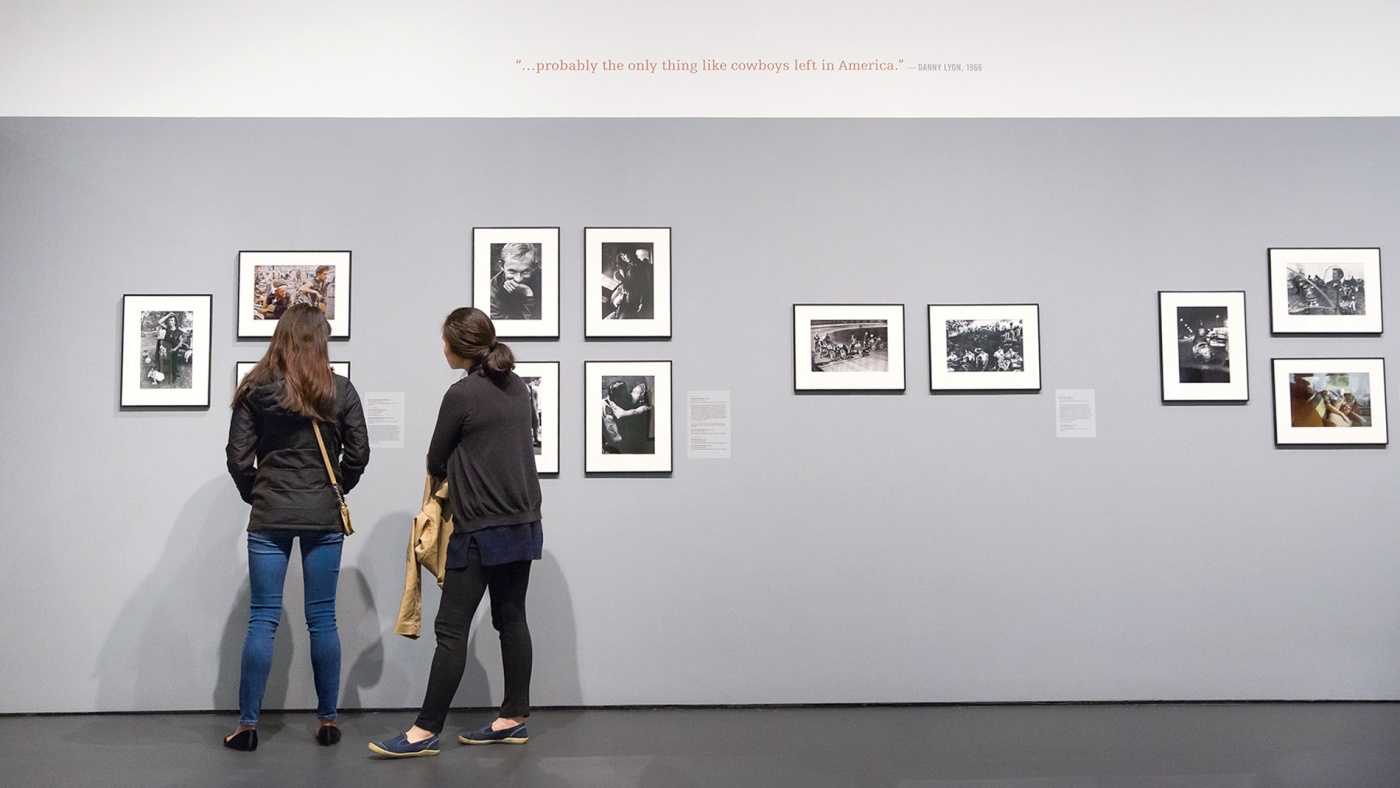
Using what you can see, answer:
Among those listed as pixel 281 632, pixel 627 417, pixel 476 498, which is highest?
pixel 627 417

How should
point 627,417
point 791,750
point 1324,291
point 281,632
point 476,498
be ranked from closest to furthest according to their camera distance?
point 476,498 → point 791,750 → point 281,632 → point 627,417 → point 1324,291

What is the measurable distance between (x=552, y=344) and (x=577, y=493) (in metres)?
0.71

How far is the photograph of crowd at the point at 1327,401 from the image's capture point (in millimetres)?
4066

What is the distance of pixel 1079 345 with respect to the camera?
4090 mm

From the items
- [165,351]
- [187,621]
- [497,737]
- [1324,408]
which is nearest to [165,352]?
[165,351]

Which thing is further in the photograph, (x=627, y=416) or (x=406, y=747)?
(x=627, y=416)

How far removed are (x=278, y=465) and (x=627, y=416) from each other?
1486 millimetres

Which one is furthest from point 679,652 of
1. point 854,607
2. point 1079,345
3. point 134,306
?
point 134,306

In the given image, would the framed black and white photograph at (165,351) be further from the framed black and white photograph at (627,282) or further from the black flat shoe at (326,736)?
the framed black and white photograph at (627,282)

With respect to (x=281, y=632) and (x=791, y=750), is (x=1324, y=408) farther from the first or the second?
(x=281, y=632)

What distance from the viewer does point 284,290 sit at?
13.2 feet

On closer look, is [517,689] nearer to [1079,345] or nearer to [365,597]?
[365,597]

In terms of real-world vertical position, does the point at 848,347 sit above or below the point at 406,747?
above

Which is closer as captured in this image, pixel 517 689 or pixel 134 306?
pixel 517 689
